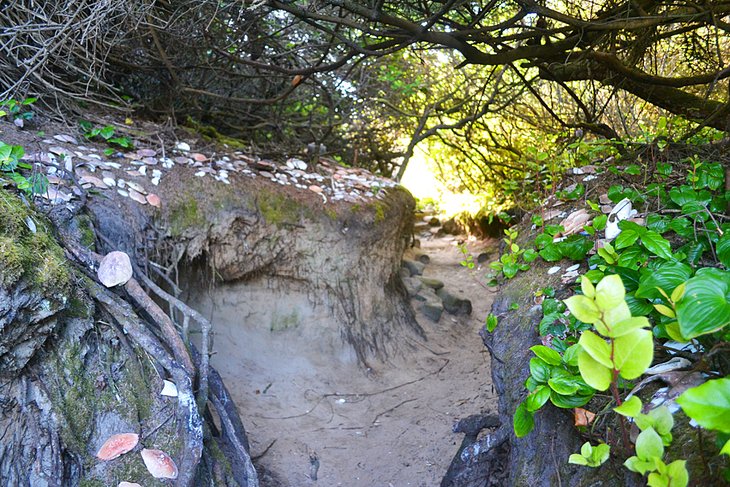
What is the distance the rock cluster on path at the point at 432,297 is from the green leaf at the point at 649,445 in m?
5.35

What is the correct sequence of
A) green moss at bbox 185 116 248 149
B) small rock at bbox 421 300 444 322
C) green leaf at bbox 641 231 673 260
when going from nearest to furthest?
green leaf at bbox 641 231 673 260, green moss at bbox 185 116 248 149, small rock at bbox 421 300 444 322

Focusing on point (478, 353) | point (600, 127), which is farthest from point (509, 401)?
point (478, 353)

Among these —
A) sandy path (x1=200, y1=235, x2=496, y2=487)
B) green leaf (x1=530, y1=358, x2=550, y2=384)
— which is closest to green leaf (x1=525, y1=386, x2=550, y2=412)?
green leaf (x1=530, y1=358, x2=550, y2=384)

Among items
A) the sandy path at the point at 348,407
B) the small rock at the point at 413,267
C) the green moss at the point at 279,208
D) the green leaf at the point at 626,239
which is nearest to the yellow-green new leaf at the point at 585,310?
the green leaf at the point at 626,239

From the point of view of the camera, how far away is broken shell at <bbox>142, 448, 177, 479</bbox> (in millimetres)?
2570

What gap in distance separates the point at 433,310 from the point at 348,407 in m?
2.10

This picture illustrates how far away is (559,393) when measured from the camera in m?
1.73

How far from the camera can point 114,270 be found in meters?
3.07

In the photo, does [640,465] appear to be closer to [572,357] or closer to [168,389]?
[572,357]

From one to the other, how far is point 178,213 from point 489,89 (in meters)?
4.50

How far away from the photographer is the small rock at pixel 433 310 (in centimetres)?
670

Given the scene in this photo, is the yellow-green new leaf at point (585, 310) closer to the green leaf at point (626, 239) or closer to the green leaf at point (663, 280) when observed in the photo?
the green leaf at point (663, 280)

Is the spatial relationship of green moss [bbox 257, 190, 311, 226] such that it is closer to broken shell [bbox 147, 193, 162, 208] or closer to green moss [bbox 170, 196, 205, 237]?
green moss [bbox 170, 196, 205, 237]

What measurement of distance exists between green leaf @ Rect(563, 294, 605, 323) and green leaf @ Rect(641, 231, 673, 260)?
0.90m
